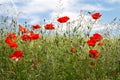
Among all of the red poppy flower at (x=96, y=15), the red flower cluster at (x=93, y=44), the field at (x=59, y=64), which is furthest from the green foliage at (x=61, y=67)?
the red poppy flower at (x=96, y=15)

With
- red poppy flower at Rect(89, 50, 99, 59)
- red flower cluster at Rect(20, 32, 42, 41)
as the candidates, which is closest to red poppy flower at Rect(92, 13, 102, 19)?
red flower cluster at Rect(20, 32, 42, 41)

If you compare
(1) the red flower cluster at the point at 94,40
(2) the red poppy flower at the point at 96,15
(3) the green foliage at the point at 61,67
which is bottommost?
(3) the green foliage at the point at 61,67

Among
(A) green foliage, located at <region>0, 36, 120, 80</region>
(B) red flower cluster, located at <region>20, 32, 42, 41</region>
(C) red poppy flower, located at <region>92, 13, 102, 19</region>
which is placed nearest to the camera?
(A) green foliage, located at <region>0, 36, 120, 80</region>

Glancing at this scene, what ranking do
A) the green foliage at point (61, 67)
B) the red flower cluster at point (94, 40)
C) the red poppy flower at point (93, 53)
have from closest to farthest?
the green foliage at point (61, 67), the red poppy flower at point (93, 53), the red flower cluster at point (94, 40)

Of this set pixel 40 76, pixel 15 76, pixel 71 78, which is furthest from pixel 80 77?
pixel 15 76

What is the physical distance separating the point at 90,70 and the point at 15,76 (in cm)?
106

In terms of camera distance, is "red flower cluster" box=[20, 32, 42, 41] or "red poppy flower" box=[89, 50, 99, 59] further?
"red flower cluster" box=[20, 32, 42, 41]

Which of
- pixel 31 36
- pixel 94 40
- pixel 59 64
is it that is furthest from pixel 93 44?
pixel 31 36

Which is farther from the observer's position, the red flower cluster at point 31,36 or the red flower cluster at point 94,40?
the red flower cluster at point 31,36

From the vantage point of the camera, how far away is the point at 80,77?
4902 mm

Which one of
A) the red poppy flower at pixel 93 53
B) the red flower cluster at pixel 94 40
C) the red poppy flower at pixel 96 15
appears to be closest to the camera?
the red poppy flower at pixel 93 53

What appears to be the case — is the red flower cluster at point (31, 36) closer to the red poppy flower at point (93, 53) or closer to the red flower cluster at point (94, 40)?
the red flower cluster at point (94, 40)

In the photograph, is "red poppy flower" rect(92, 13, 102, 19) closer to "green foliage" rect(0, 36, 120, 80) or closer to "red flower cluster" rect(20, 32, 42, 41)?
"green foliage" rect(0, 36, 120, 80)

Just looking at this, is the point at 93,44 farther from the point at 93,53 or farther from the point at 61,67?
the point at 61,67
